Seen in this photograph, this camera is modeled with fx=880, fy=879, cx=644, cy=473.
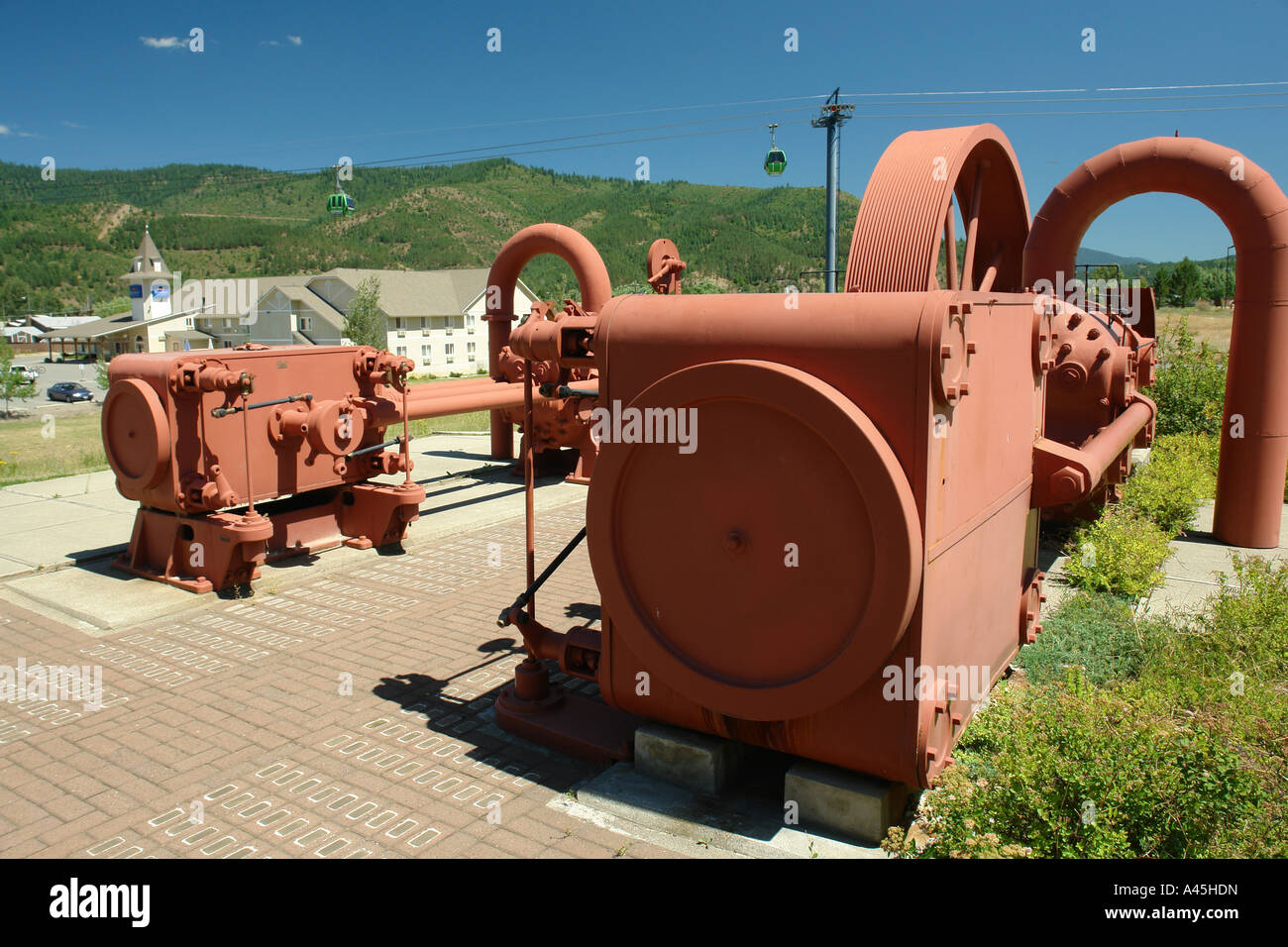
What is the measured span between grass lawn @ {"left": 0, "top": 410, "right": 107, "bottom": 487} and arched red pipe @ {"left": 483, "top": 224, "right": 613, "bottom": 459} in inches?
266

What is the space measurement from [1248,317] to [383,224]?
126149 millimetres

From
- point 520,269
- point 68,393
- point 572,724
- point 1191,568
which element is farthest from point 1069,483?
point 68,393

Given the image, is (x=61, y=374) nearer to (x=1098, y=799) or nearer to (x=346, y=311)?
(x=346, y=311)

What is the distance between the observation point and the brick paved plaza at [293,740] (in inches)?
164

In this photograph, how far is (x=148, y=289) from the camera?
7519 cm

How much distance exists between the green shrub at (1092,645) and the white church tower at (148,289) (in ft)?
267

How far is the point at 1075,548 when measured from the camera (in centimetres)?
893

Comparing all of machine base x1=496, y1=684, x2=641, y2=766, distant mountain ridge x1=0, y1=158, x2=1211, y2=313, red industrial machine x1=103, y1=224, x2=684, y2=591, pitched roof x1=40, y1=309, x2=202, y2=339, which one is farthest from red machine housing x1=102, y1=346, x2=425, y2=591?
distant mountain ridge x1=0, y1=158, x2=1211, y2=313

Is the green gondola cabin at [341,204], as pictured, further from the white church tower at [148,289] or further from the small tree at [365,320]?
the white church tower at [148,289]

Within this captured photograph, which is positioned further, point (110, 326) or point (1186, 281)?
point (110, 326)

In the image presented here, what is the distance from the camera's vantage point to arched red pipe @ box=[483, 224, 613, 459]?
12.6 metres

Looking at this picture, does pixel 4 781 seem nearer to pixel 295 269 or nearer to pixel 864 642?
pixel 864 642

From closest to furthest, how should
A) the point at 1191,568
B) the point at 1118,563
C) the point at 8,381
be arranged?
the point at 1118,563 < the point at 1191,568 < the point at 8,381

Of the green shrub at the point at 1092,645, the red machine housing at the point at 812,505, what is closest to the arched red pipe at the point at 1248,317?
the green shrub at the point at 1092,645
